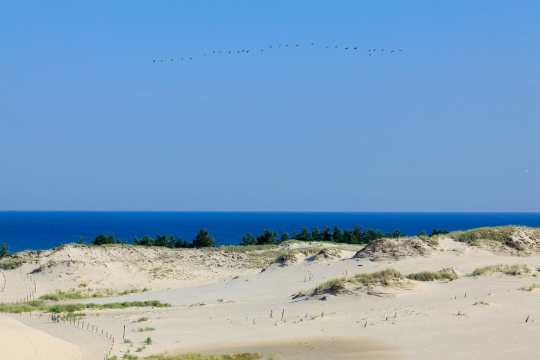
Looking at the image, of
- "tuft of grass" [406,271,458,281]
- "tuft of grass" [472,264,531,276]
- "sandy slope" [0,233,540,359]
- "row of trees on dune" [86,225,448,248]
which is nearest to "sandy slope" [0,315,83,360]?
"sandy slope" [0,233,540,359]

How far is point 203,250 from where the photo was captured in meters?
54.7

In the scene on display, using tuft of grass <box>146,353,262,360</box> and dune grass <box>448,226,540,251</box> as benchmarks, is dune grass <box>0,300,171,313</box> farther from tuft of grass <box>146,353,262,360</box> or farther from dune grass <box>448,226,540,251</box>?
dune grass <box>448,226,540,251</box>

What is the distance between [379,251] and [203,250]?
2089cm

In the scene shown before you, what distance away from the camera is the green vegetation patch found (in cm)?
3067

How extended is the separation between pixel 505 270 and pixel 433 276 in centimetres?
333

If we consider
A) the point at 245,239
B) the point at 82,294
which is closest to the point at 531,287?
the point at 82,294

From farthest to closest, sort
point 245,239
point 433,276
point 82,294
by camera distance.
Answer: point 245,239 → point 82,294 → point 433,276

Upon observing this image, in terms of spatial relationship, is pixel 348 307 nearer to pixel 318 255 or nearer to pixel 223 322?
pixel 223 322

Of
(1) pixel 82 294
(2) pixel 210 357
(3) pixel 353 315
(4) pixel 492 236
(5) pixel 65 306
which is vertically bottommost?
(1) pixel 82 294

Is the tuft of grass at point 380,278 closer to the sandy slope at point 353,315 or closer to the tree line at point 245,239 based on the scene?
the sandy slope at point 353,315

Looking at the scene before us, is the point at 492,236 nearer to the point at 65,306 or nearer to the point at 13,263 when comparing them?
the point at 65,306

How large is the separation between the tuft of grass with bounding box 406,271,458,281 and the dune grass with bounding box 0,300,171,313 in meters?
13.1

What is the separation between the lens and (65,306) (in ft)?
112

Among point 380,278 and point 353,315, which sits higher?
point 380,278
